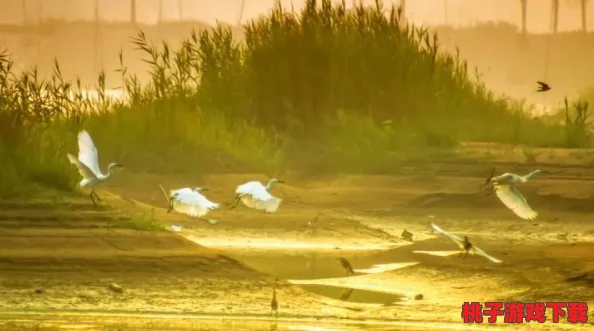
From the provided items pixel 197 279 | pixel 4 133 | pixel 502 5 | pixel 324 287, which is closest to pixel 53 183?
pixel 4 133

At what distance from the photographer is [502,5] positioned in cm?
997

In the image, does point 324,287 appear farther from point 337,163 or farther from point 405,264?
point 337,163

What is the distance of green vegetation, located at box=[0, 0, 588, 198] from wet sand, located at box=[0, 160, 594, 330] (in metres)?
0.21

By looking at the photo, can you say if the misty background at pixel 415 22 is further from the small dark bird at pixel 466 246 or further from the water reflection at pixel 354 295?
the water reflection at pixel 354 295

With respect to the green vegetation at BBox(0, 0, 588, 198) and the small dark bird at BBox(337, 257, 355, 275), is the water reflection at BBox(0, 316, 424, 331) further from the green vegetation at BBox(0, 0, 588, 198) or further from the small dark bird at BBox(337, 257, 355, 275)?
the green vegetation at BBox(0, 0, 588, 198)

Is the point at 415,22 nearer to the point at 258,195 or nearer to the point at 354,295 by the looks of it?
the point at 258,195

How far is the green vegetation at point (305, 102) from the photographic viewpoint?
388 inches

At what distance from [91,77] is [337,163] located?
1.80 metres

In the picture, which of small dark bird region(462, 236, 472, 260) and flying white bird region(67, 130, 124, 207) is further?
flying white bird region(67, 130, 124, 207)

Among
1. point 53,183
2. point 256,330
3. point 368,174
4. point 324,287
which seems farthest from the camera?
point 368,174

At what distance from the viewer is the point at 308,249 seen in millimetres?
8820

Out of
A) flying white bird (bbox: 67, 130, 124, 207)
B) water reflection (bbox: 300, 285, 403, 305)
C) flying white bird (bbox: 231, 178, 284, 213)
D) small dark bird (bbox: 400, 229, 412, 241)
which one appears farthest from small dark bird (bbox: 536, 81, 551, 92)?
flying white bird (bbox: 67, 130, 124, 207)

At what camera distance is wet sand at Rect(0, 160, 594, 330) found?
23.6ft

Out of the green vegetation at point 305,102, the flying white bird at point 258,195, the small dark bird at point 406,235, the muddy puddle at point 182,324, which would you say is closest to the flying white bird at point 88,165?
the flying white bird at point 258,195
